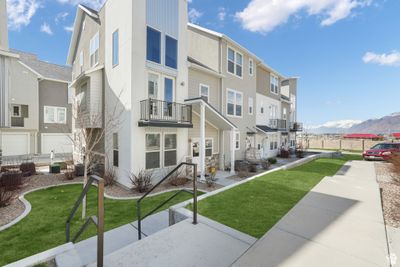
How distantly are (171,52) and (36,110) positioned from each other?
17.8 metres

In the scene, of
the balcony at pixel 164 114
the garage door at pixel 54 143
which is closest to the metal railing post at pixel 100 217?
the balcony at pixel 164 114

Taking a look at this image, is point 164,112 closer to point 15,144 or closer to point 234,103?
point 234,103

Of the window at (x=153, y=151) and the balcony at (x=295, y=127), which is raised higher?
the balcony at (x=295, y=127)

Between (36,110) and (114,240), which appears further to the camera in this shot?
(36,110)

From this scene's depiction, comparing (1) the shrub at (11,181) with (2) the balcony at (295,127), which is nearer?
(1) the shrub at (11,181)

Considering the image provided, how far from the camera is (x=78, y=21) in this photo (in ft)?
48.7

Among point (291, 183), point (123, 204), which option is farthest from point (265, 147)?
point (123, 204)

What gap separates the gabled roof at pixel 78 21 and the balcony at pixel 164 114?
7.36m

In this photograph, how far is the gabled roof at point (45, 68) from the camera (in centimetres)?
2158

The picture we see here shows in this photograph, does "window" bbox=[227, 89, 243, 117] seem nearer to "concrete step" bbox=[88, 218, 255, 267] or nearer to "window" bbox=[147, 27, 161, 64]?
"window" bbox=[147, 27, 161, 64]

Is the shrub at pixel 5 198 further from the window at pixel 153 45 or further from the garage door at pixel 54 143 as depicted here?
the garage door at pixel 54 143

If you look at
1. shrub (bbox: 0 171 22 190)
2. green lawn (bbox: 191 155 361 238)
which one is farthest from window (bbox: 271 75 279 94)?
shrub (bbox: 0 171 22 190)

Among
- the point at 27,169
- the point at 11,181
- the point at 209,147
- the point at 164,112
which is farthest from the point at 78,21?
the point at 209,147

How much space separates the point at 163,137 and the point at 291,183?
6.74 metres
